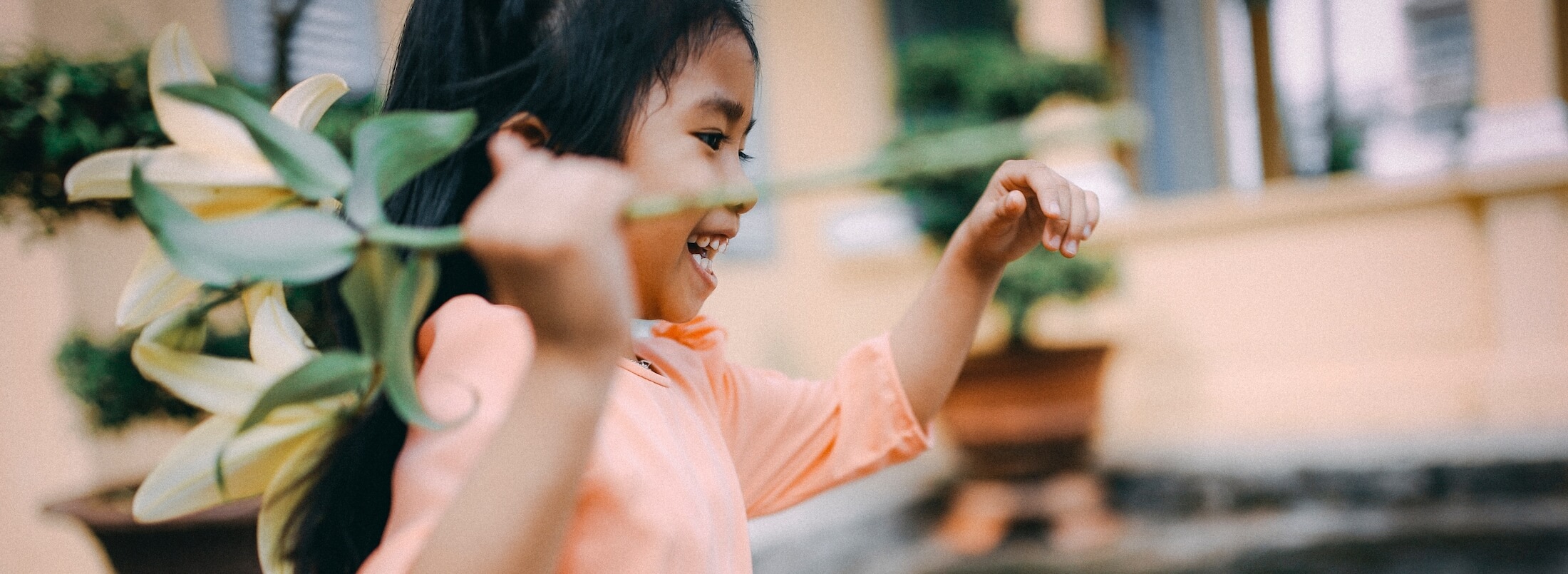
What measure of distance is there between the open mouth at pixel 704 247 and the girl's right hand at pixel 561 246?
28cm

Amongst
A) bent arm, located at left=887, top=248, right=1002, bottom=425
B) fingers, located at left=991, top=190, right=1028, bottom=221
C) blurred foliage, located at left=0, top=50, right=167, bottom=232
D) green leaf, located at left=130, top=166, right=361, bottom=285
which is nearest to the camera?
green leaf, located at left=130, top=166, right=361, bottom=285

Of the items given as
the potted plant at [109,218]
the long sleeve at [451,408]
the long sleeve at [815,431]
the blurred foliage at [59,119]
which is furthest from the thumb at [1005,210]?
the blurred foliage at [59,119]

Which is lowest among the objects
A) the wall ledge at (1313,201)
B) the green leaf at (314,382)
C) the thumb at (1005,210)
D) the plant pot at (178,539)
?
the wall ledge at (1313,201)

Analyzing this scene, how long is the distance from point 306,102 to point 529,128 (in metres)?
0.16

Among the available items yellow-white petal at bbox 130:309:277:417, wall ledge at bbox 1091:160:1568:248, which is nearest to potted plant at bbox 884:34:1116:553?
wall ledge at bbox 1091:160:1568:248

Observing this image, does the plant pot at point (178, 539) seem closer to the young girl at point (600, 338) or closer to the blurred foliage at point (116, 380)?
the blurred foliage at point (116, 380)

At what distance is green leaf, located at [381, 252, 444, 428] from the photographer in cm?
45

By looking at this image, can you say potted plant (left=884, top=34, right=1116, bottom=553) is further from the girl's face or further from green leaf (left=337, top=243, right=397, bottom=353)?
green leaf (left=337, top=243, right=397, bottom=353)

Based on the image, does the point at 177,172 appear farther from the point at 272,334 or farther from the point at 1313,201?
the point at 1313,201

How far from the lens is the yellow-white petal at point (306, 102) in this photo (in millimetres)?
584

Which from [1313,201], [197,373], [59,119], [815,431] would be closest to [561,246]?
[197,373]

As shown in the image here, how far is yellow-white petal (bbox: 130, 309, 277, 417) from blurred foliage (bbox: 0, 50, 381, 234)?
66 cm

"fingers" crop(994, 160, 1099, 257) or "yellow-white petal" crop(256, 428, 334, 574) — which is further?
"fingers" crop(994, 160, 1099, 257)

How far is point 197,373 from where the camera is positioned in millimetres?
527
